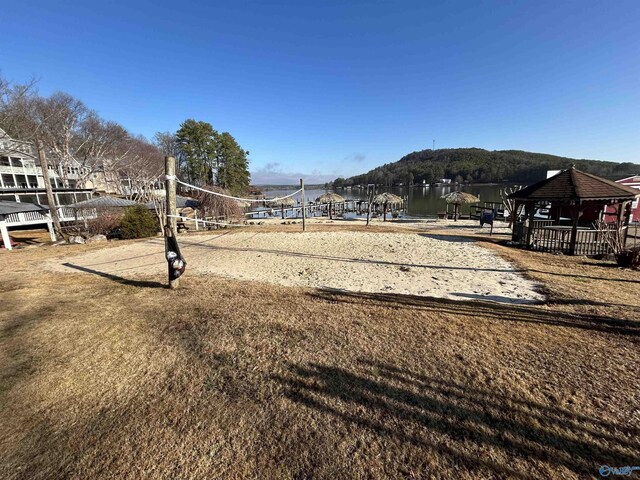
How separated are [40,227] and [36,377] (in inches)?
1052

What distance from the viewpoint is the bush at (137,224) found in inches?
575

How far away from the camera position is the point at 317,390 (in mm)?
2828

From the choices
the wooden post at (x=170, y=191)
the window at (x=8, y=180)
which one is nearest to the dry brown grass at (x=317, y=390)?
the wooden post at (x=170, y=191)

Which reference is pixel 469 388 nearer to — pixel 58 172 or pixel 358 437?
pixel 358 437

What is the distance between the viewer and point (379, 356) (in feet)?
11.2

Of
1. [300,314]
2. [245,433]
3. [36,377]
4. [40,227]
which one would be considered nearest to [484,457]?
[245,433]

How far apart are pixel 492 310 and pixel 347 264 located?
449cm

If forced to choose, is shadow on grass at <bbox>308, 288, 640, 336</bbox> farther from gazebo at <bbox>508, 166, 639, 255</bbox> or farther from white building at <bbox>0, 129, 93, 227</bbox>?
white building at <bbox>0, 129, 93, 227</bbox>

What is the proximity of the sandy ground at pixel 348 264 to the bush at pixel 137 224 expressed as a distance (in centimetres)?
196

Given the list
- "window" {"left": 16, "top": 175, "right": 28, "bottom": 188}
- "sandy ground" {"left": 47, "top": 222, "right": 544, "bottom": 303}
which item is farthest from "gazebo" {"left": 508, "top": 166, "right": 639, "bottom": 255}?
"window" {"left": 16, "top": 175, "right": 28, "bottom": 188}

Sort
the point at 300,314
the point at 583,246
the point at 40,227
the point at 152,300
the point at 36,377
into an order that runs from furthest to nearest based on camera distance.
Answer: the point at 40,227 < the point at 583,246 < the point at 152,300 < the point at 300,314 < the point at 36,377

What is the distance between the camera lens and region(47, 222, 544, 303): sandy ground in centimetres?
652

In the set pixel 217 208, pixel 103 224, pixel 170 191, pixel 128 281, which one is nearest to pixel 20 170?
pixel 103 224

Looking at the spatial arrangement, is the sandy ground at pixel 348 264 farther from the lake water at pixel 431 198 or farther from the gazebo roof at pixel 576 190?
the lake water at pixel 431 198
